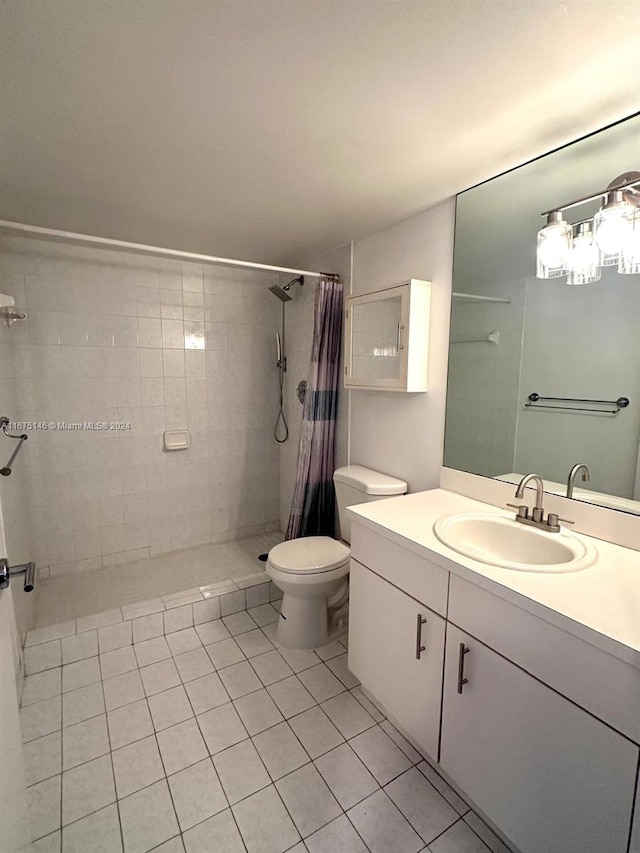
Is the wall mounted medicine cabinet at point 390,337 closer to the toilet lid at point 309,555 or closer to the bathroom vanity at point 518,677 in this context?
the bathroom vanity at point 518,677

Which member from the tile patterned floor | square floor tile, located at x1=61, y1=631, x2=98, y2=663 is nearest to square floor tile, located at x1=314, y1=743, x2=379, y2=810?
the tile patterned floor

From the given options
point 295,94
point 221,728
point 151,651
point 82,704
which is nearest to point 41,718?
point 82,704

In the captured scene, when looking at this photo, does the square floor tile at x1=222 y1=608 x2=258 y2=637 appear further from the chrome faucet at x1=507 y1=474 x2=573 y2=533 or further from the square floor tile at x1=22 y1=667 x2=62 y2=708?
the chrome faucet at x1=507 y1=474 x2=573 y2=533

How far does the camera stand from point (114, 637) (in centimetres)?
207

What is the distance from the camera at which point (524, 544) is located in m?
1.42

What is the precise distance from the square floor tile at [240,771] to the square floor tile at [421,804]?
446mm

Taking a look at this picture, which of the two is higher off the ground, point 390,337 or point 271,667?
point 390,337

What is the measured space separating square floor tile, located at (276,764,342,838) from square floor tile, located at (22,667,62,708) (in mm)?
1123

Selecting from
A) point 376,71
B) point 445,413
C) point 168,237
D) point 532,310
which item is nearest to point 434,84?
point 376,71

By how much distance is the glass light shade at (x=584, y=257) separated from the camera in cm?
134

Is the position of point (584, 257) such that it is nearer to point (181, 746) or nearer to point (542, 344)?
point (542, 344)

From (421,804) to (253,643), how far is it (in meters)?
1.05

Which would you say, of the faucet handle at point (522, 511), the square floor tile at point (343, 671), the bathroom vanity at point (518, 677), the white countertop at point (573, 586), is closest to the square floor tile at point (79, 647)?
the square floor tile at point (343, 671)

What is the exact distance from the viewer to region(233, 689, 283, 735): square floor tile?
1.62 meters
